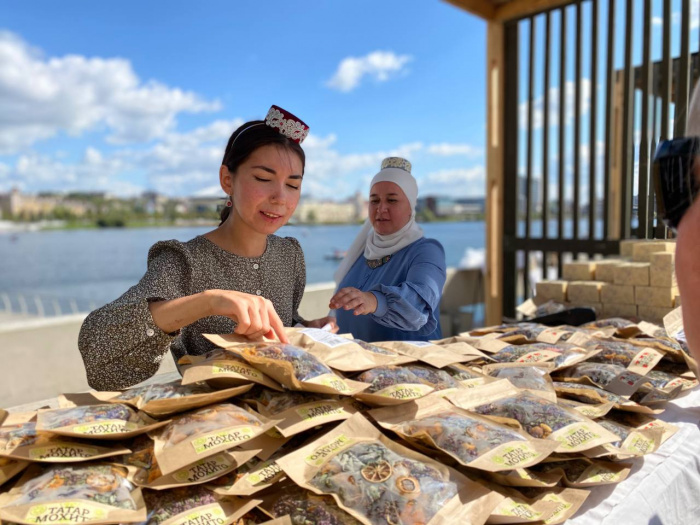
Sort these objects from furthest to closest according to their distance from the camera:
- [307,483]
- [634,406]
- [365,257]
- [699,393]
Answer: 1. [365,257]
2. [699,393]
3. [634,406]
4. [307,483]

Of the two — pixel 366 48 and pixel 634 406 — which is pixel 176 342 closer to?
pixel 634 406

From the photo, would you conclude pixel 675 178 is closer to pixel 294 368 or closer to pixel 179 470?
pixel 294 368

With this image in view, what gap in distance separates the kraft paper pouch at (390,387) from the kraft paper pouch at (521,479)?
0.20 meters

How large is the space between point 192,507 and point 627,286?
8.39 feet

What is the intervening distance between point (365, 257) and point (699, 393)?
1.35 meters

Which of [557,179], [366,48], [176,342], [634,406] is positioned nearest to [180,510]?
[176,342]

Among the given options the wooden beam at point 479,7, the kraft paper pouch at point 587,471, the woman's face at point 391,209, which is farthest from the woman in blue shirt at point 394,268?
the wooden beam at point 479,7

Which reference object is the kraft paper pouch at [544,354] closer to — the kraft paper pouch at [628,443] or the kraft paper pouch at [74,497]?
the kraft paper pouch at [628,443]

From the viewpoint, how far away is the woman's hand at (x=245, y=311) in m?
0.97

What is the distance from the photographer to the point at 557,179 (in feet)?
15.3

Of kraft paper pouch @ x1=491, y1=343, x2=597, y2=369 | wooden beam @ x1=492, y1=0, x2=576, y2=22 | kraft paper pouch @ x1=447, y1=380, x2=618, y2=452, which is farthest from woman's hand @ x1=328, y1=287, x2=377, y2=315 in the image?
wooden beam @ x1=492, y1=0, x2=576, y2=22

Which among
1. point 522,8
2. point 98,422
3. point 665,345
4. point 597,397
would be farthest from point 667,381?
point 522,8

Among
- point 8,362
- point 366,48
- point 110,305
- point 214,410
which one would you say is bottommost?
point 8,362

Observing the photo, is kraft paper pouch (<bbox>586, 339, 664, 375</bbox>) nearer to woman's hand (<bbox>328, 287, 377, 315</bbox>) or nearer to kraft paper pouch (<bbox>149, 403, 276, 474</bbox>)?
woman's hand (<bbox>328, 287, 377, 315</bbox>)
